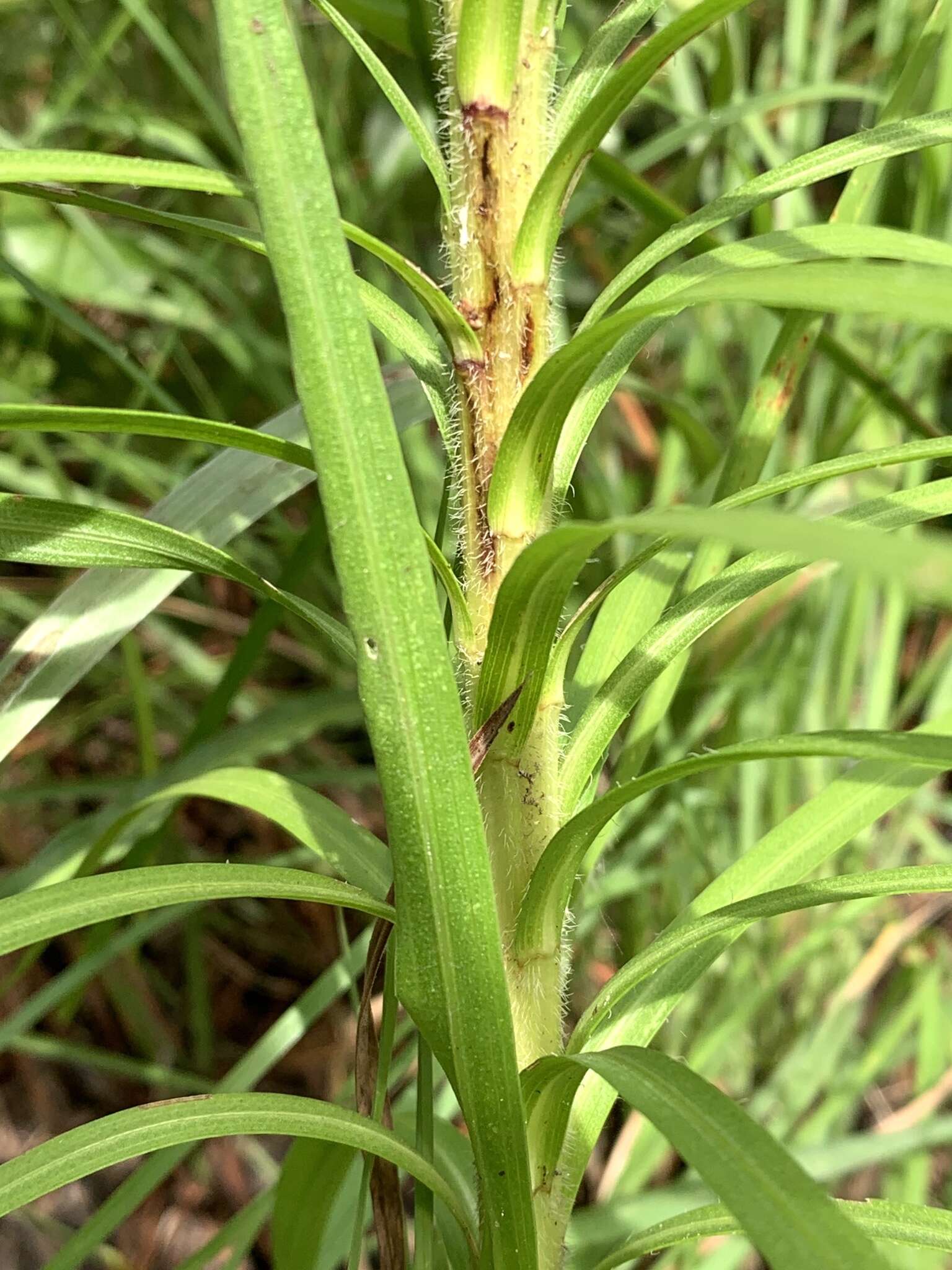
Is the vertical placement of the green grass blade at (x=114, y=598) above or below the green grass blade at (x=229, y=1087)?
above

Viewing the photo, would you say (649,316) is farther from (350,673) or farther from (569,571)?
(350,673)

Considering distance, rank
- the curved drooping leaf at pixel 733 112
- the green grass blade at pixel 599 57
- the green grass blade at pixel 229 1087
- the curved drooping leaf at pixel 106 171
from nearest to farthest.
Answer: the curved drooping leaf at pixel 106 171 → the green grass blade at pixel 599 57 → the green grass blade at pixel 229 1087 → the curved drooping leaf at pixel 733 112

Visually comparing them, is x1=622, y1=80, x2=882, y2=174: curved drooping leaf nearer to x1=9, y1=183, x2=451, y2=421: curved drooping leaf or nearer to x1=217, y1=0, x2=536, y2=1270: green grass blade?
x1=9, y1=183, x2=451, y2=421: curved drooping leaf

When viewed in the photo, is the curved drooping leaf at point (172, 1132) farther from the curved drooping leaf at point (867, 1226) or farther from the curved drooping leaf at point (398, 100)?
the curved drooping leaf at point (398, 100)

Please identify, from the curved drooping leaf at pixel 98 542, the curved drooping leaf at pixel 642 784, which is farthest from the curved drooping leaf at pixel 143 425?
the curved drooping leaf at pixel 642 784

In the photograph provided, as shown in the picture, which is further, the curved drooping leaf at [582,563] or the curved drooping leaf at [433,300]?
the curved drooping leaf at [433,300]

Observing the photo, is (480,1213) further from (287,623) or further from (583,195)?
(287,623)
